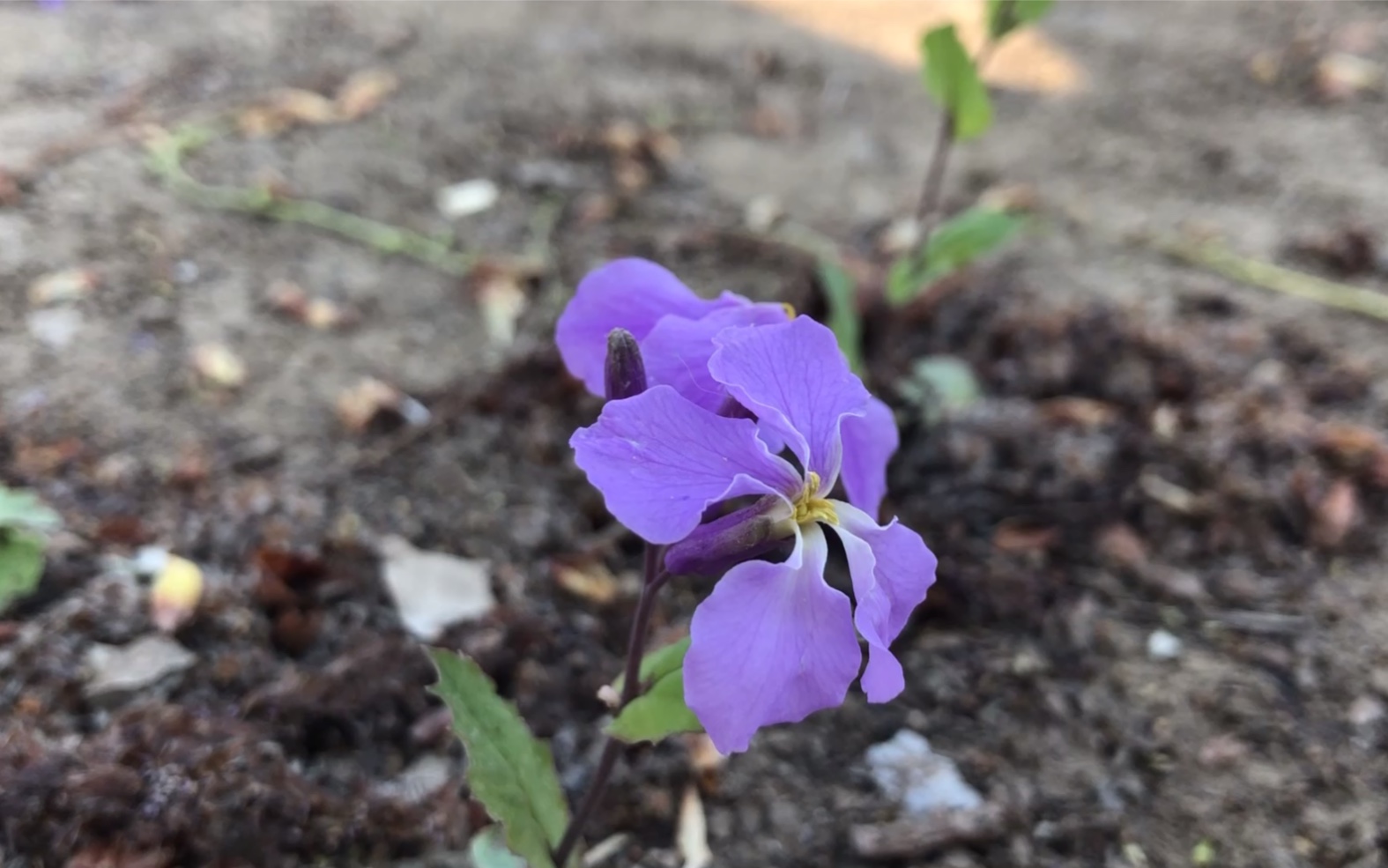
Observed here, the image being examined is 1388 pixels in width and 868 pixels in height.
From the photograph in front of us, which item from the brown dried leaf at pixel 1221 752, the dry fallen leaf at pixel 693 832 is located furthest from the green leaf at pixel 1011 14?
the dry fallen leaf at pixel 693 832

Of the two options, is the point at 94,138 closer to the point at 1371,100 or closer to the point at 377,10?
the point at 377,10

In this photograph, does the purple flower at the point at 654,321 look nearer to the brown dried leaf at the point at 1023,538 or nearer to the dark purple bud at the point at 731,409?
the dark purple bud at the point at 731,409

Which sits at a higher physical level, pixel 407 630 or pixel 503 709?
pixel 503 709

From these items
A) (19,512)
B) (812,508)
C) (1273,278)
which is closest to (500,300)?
(19,512)

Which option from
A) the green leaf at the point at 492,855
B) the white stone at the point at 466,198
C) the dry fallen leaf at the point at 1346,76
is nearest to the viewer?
the green leaf at the point at 492,855

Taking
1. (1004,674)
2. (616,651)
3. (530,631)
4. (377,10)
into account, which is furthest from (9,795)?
(377,10)

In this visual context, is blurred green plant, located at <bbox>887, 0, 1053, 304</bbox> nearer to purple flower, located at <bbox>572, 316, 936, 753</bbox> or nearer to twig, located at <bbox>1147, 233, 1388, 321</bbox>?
twig, located at <bbox>1147, 233, 1388, 321</bbox>
